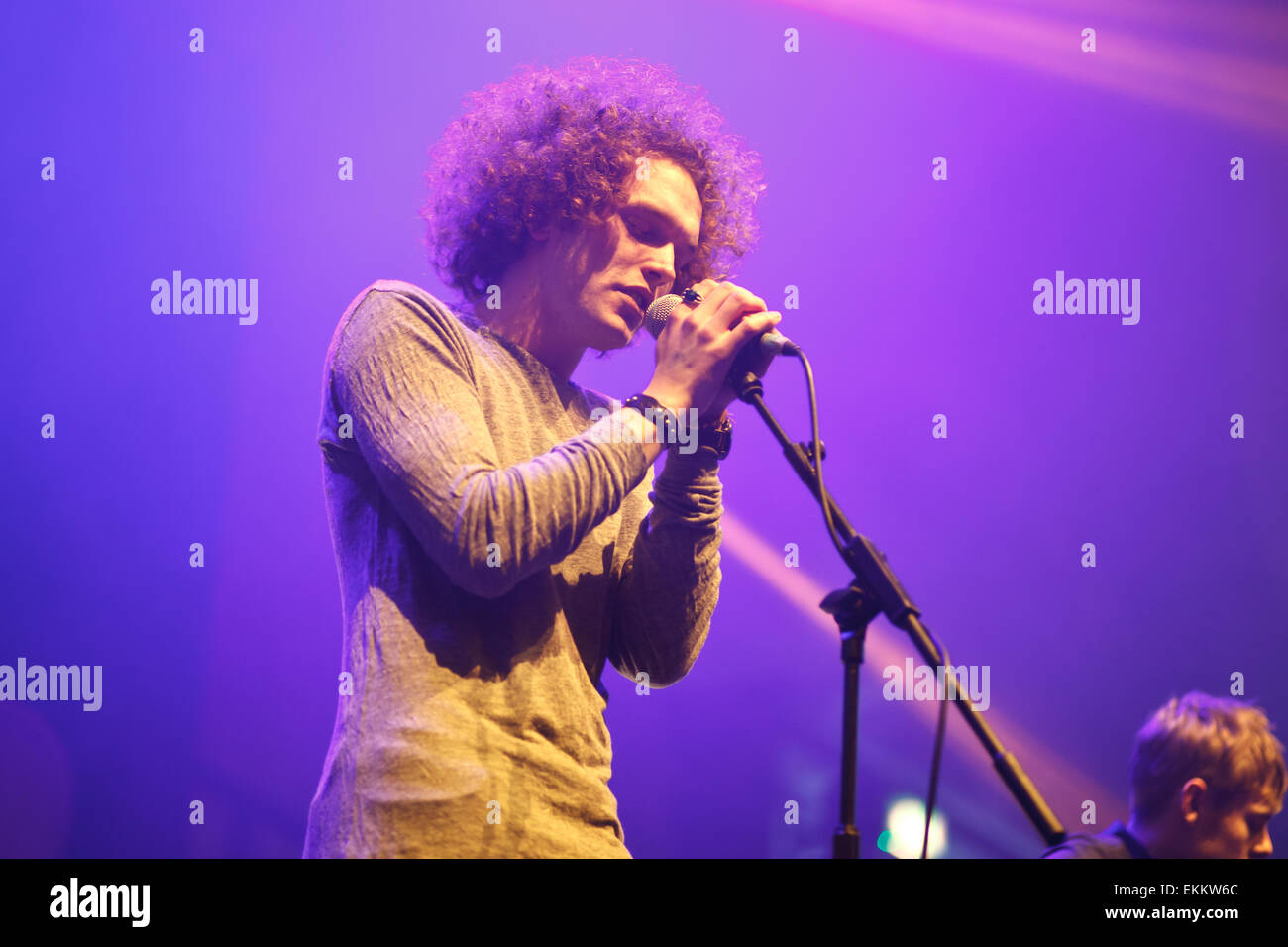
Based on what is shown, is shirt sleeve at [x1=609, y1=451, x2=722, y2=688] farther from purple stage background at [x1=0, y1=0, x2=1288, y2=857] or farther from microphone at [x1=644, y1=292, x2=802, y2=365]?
purple stage background at [x1=0, y1=0, x2=1288, y2=857]

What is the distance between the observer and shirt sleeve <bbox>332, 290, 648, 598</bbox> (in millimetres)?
1114

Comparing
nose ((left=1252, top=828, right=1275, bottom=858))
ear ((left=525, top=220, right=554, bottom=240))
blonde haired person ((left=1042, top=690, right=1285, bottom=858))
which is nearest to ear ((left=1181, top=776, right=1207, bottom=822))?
blonde haired person ((left=1042, top=690, right=1285, bottom=858))

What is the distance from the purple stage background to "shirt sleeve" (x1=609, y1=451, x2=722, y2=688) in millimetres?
1504

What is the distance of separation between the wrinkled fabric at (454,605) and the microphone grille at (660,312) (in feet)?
0.77

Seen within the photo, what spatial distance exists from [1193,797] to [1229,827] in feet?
0.29

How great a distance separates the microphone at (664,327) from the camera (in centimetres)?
129

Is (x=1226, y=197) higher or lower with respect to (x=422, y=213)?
higher

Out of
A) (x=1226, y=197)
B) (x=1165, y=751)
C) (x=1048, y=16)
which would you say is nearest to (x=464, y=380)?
(x=1165, y=751)

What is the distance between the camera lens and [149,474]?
2.91 m

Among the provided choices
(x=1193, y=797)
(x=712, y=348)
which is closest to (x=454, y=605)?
(x=712, y=348)

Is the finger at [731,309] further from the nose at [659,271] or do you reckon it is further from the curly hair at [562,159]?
the curly hair at [562,159]

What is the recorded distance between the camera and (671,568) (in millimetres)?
1473
